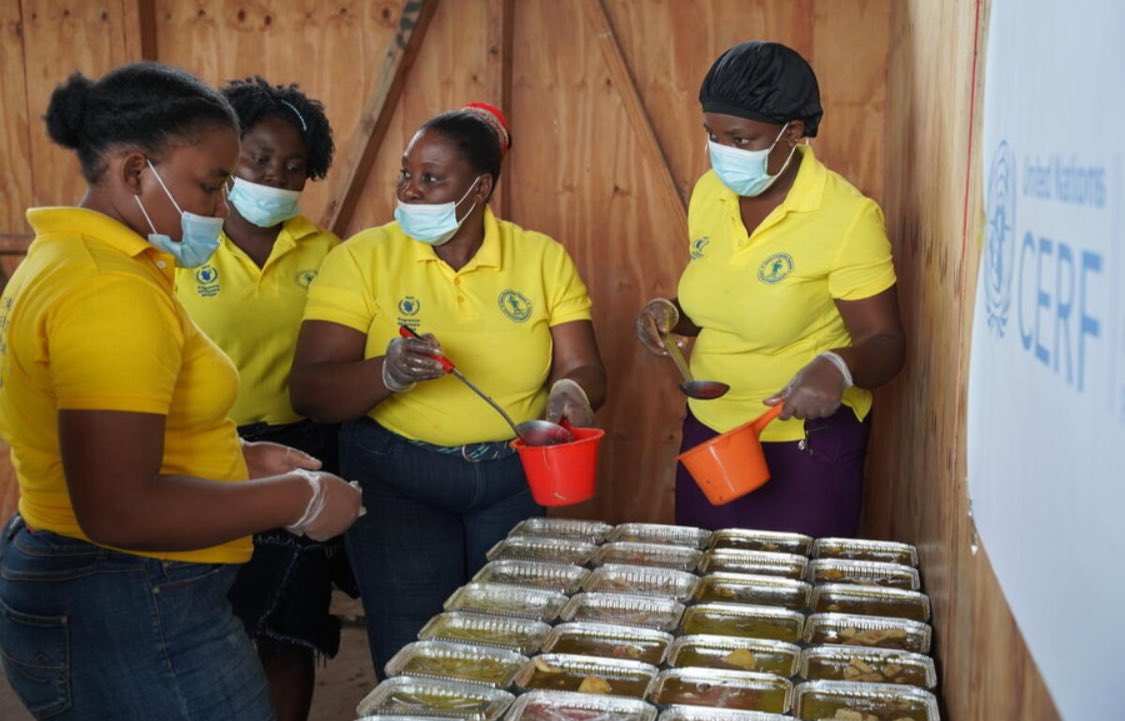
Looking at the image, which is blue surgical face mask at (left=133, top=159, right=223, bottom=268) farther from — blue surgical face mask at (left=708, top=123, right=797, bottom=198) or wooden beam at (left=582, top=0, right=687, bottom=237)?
wooden beam at (left=582, top=0, right=687, bottom=237)

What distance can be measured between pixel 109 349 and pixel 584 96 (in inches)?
122

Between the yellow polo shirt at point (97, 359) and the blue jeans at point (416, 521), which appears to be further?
the blue jeans at point (416, 521)

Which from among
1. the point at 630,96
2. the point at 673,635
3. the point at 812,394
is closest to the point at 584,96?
the point at 630,96

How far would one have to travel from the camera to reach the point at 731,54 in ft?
9.29

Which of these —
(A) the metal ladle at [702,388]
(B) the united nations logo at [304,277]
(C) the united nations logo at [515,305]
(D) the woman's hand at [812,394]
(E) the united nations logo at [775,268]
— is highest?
(E) the united nations logo at [775,268]

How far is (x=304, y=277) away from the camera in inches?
131

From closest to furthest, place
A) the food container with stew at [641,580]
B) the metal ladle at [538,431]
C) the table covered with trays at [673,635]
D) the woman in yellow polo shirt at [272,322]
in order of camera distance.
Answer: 1. the table covered with trays at [673,635]
2. the food container with stew at [641,580]
3. the metal ladle at [538,431]
4. the woman in yellow polo shirt at [272,322]

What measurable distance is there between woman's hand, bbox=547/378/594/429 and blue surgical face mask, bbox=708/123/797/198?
66 cm

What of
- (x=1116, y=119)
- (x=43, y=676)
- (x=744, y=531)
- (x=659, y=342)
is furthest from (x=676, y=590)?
(x=1116, y=119)

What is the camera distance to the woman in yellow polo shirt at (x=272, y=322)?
315cm

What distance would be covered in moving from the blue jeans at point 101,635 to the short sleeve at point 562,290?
1.36 meters

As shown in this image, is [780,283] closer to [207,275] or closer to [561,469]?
[561,469]

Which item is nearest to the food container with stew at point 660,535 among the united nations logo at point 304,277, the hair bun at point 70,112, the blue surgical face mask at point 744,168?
the blue surgical face mask at point 744,168

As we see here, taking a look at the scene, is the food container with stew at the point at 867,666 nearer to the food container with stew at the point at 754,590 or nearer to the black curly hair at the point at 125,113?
the food container with stew at the point at 754,590
